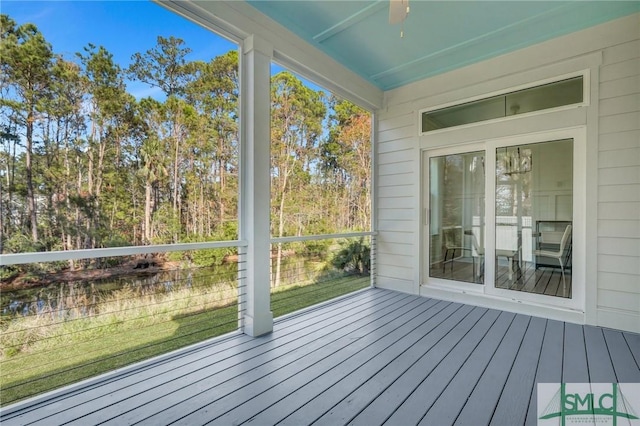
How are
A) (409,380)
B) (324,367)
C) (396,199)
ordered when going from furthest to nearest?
(396,199), (324,367), (409,380)

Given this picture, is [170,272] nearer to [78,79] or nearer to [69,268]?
[69,268]

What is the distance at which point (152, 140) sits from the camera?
2.28 metres

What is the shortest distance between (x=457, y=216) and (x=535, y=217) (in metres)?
0.82

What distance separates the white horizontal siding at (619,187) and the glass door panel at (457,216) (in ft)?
3.50

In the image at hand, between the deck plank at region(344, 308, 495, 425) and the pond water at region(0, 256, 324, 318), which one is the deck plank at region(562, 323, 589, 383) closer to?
the deck plank at region(344, 308, 495, 425)

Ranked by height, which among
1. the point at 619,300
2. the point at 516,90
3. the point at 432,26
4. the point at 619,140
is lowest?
the point at 619,300

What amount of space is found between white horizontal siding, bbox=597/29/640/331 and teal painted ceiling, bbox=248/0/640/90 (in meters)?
0.50

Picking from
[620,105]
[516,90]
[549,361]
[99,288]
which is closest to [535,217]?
[620,105]

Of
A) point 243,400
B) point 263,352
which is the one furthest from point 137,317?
point 243,400

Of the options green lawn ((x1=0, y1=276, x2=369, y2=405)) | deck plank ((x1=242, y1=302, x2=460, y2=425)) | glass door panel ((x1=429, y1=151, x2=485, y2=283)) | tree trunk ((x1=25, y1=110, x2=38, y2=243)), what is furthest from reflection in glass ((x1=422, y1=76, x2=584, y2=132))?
tree trunk ((x1=25, y1=110, x2=38, y2=243))

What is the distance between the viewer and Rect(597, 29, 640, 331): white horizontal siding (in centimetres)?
267

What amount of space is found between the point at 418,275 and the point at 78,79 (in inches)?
154

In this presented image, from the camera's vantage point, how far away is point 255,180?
2.65m

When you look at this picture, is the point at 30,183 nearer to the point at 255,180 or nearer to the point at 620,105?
the point at 255,180
